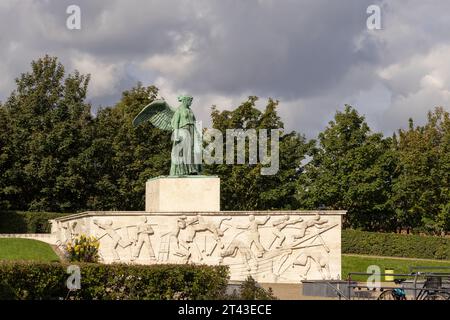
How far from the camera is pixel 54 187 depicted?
4603cm

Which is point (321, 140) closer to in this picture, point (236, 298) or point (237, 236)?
point (237, 236)

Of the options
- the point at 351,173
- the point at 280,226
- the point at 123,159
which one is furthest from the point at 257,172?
the point at 280,226

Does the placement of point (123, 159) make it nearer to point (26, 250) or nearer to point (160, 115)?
point (26, 250)

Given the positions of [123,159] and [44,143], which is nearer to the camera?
[44,143]

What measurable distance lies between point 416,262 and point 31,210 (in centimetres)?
2203

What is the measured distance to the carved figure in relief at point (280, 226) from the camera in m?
27.7

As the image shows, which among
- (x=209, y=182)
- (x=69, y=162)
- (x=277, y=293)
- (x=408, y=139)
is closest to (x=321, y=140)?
(x=408, y=139)

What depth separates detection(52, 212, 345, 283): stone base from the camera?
2756 cm

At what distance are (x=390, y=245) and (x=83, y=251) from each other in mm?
20700

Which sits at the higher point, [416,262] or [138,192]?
[138,192]

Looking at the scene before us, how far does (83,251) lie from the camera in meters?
25.8

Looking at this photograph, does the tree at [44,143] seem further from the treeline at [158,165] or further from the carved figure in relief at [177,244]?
the carved figure in relief at [177,244]

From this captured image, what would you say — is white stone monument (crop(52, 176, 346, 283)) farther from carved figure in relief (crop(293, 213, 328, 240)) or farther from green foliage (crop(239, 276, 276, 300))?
green foliage (crop(239, 276, 276, 300))

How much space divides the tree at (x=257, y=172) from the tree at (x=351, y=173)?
97 centimetres
